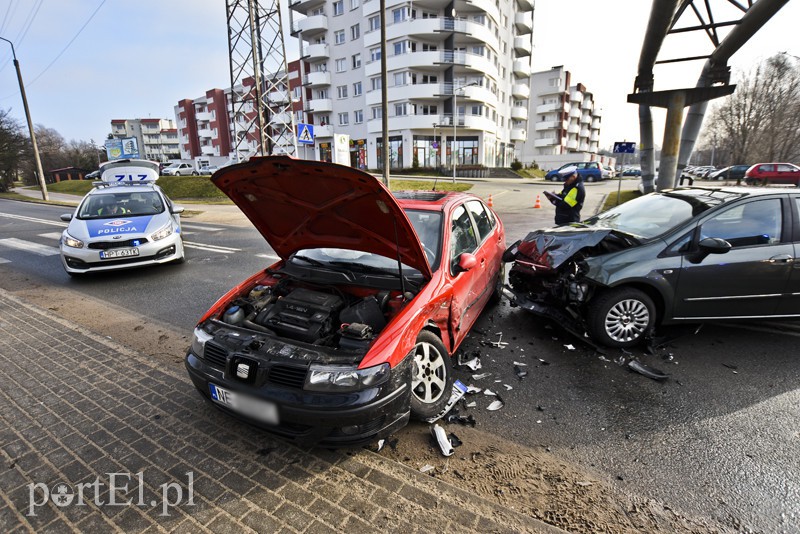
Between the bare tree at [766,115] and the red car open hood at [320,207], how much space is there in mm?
41770

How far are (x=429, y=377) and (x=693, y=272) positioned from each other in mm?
3054

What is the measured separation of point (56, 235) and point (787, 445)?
54.7 ft

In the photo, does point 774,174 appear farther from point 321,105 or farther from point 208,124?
point 208,124

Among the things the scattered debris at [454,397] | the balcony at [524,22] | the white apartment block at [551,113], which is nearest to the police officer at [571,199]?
the scattered debris at [454,397]

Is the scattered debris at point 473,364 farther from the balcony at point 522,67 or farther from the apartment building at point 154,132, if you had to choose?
the apartment building at point 154,132

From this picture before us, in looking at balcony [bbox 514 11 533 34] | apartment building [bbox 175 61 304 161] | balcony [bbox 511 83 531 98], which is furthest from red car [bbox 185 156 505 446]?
apartment building [bbox 175 61 304 161]

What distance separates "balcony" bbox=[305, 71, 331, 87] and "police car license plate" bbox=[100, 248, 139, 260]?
1890 inches

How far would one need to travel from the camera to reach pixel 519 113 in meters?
57.6

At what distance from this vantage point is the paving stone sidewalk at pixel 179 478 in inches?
85.0

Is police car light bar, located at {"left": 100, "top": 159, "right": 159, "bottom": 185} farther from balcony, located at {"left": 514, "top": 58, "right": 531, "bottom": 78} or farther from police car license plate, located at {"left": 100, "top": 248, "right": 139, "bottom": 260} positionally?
balcony, located at {"left": 514, "top": 58, "right": 531, "bottom": 78}

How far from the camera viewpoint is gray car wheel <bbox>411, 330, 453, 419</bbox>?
9.48ft

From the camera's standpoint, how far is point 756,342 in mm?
4367

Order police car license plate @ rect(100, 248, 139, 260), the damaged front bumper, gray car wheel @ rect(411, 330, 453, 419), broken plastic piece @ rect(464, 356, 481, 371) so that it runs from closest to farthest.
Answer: the damaged front bumper → gray car wheel @ rect(411, 330, 453, 419) → broken plastic piece @ rect(464, 356, 481, 371) → police car license plate @ rect(100, 248, 139, 260)

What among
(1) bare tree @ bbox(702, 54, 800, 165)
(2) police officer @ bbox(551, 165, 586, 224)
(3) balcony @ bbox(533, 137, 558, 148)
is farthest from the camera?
(3) balcony @ bbox(533, 137, 558, 148)
